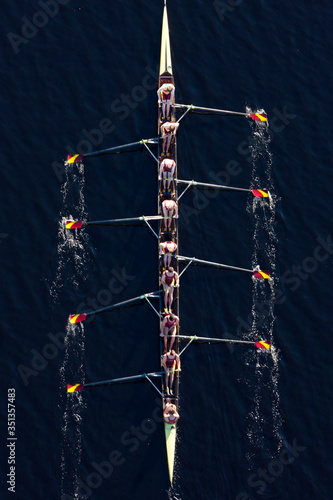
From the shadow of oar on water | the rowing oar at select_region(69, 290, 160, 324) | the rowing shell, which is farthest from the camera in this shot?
the rowing oar at select_region(69, 290, 160, 324)

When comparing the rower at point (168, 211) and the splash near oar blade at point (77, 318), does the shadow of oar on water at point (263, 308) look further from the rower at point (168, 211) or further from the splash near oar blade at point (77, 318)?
the splash near oar blade at point (77, 318)

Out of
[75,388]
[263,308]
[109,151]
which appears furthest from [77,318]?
[109,151]

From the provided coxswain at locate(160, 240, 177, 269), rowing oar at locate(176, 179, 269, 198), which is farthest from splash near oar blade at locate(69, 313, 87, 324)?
rowing oar at locate(176, 179, 269, 198)

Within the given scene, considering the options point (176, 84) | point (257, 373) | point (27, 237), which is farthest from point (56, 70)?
point (257, 373)

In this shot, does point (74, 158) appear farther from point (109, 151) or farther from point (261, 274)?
point (261, 274)

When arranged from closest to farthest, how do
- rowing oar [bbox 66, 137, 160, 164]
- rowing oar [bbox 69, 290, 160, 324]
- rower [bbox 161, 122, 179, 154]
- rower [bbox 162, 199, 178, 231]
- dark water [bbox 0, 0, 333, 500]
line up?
dark water [bbox 0, 0, 333, 500], rowing oar [bbox 69, 290, 160, 324], rower [bbox 162, 199, 178, 231], rower [bbox 161, 122, 179, 154], rowing oar [bbox 66, 137, 160, 164]

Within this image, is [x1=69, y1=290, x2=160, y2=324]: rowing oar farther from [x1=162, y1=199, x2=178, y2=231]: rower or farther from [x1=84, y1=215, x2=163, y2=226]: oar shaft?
[x1=84, y1=215, x2=163, y2=226]: oar shaft
